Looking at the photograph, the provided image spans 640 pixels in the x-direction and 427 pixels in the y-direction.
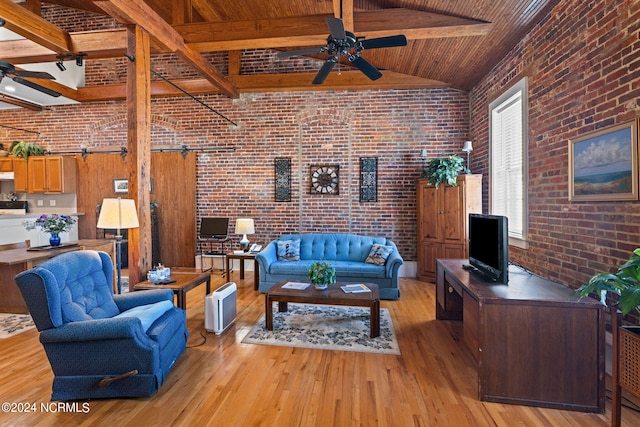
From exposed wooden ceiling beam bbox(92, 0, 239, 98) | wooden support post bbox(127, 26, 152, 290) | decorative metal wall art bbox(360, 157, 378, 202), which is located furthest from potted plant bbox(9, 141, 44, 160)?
decorative metal wall art bbox(360, 157, 378, 202)

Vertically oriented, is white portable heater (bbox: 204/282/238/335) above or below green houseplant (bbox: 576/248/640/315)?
below

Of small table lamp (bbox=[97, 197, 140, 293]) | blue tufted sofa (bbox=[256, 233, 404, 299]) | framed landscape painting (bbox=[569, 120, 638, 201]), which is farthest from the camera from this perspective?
blue tufted sofa (bbox=[256, 233, 404, 299])

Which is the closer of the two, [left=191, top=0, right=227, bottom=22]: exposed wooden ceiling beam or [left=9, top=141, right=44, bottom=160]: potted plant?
[left=191, top=0, right=227, bottom=22]: exposed wooden ceiling beam

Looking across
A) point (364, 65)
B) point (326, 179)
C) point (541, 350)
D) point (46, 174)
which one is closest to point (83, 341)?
point (541, 350)

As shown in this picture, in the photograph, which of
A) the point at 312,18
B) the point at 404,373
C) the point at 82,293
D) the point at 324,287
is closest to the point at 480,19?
the point at 312,18

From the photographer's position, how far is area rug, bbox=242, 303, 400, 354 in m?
3.08

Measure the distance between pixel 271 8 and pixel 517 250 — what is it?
5102 mm

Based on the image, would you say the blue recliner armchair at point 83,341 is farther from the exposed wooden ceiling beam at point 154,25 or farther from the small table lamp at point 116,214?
the exposed wooden ceiling beam at point 154,25

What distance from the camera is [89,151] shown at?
22.1 ft

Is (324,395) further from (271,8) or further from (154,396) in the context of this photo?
(271,8)

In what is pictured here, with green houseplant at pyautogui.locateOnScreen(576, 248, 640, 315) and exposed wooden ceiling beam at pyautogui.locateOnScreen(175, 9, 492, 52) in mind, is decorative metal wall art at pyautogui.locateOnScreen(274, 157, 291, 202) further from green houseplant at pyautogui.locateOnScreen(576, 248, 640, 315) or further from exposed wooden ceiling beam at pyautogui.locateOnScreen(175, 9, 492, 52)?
green houseplant at pyautogui.locateOnScreen(576, 248, 640, 315)

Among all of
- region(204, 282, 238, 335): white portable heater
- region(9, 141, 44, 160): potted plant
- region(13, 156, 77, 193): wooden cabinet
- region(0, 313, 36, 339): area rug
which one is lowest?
region(0, 313, 36, 339): area rug

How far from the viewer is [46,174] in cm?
657

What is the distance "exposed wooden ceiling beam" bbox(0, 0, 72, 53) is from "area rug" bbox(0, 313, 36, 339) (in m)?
3.38
